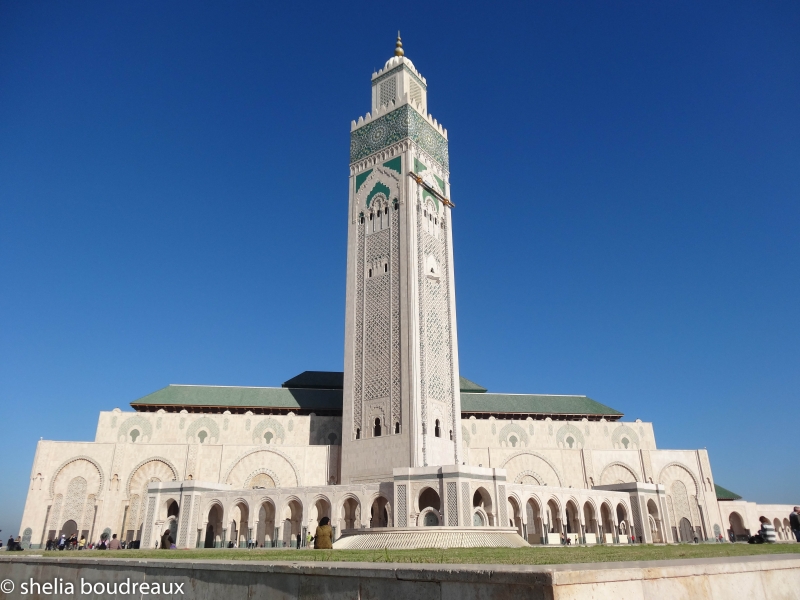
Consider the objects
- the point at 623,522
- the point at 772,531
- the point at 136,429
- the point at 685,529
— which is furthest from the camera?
the point at 685,529

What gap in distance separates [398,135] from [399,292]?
7302 mm

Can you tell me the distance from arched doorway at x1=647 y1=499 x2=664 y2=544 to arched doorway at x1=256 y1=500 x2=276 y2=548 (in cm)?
1527

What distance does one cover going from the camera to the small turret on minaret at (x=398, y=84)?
2794 cm

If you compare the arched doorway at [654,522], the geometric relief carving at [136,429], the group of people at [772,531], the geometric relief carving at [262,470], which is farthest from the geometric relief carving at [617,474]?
the geometric relief carving at [136,429]

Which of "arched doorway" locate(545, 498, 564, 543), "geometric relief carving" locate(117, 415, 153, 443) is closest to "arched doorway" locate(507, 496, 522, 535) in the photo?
"arched doorway" locate(545, 498, 564, 543)

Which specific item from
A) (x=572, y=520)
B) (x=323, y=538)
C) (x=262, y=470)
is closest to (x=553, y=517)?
(x=572, y=520)

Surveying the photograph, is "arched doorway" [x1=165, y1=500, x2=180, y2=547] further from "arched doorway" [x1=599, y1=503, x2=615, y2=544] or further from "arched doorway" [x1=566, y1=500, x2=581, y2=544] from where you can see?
"arched doorway" [x1=599, y1=503, x2=615, y2=544]

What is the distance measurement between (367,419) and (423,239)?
7.83 m

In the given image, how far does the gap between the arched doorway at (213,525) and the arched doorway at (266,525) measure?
1.48 meters

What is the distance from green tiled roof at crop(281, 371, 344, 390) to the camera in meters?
32.0

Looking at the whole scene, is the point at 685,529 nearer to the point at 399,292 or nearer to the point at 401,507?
the point at 401,507

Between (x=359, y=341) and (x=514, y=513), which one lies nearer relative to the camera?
(x=514, y=513)

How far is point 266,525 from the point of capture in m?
23.3

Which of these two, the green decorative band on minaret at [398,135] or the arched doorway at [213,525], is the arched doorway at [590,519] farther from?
the green decorative band on minaret at [398,135]
